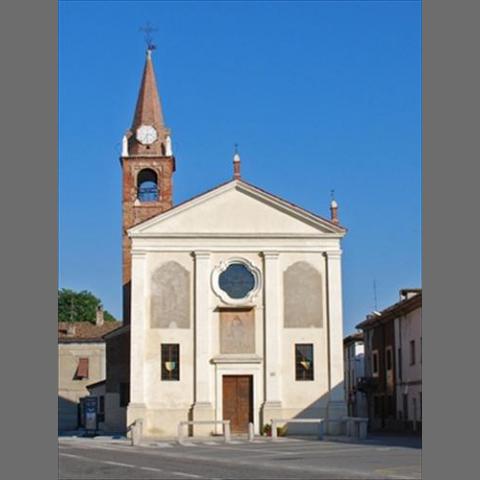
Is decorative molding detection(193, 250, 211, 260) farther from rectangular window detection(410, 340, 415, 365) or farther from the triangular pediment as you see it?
rectangular window detection(410, 340, 415, 365)

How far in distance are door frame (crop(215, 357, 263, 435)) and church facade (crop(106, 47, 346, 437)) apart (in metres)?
0.04

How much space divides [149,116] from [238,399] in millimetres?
17865

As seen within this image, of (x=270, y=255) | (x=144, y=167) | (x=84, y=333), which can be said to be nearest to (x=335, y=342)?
(x=270, y=255)

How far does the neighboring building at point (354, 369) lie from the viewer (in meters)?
58.5

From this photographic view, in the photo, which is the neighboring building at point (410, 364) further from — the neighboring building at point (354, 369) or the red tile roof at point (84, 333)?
the red tile roof at point (84, 333)

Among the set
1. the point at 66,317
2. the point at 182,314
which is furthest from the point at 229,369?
the point at 66,317

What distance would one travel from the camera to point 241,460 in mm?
23047

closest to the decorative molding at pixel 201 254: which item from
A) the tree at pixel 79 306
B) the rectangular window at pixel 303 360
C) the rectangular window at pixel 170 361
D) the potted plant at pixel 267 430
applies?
the rectangular window at pixel 170 361

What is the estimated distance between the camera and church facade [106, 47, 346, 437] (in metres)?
38.0

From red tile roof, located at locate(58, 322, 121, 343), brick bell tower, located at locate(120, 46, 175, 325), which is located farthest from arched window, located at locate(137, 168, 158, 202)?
red tile roof, located at locate(58, 322, 121, 343)

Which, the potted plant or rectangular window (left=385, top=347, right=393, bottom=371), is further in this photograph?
rectangular window (left=385, top=347, right=393, bottom=371)

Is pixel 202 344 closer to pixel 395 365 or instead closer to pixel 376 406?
pixel 395 365

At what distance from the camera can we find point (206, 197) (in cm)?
3947

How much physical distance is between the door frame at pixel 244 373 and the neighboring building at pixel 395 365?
799cm
